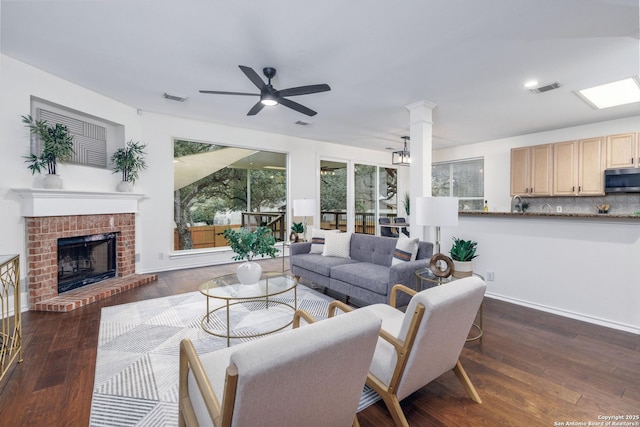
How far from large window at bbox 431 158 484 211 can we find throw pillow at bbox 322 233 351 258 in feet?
15.3

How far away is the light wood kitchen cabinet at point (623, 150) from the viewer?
4.84 meters

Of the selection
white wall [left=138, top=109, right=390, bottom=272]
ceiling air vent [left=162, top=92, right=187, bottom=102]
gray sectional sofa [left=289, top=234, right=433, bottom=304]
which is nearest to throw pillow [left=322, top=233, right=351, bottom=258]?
gray sectional sofa [left=289, top=234, right=433, bottom=304]

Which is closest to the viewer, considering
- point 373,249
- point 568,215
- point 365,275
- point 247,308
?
point 568,215

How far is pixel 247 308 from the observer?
339 cm

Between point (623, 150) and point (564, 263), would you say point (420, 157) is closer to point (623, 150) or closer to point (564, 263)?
point (564, 263)

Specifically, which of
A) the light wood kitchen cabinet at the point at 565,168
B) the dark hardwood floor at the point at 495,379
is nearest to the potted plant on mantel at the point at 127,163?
the dark hardwood floor at the point at 495,379

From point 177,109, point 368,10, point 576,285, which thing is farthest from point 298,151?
point 576,285

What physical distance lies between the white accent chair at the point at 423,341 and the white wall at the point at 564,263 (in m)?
2.21

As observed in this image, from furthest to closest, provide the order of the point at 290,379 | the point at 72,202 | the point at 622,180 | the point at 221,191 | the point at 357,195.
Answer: the point at 357,195 → the point at 221,191 → the point at 622,180 → the point at 72,202 → the point at 290,379

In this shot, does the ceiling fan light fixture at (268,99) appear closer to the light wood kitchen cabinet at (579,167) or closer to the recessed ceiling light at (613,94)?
the recessed ceiling light at (613,94)

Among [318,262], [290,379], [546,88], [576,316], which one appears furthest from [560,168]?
[290,379]

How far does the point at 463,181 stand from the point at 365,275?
5700 millimetres

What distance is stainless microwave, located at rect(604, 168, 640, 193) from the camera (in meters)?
4.71

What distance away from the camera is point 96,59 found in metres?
3.15
